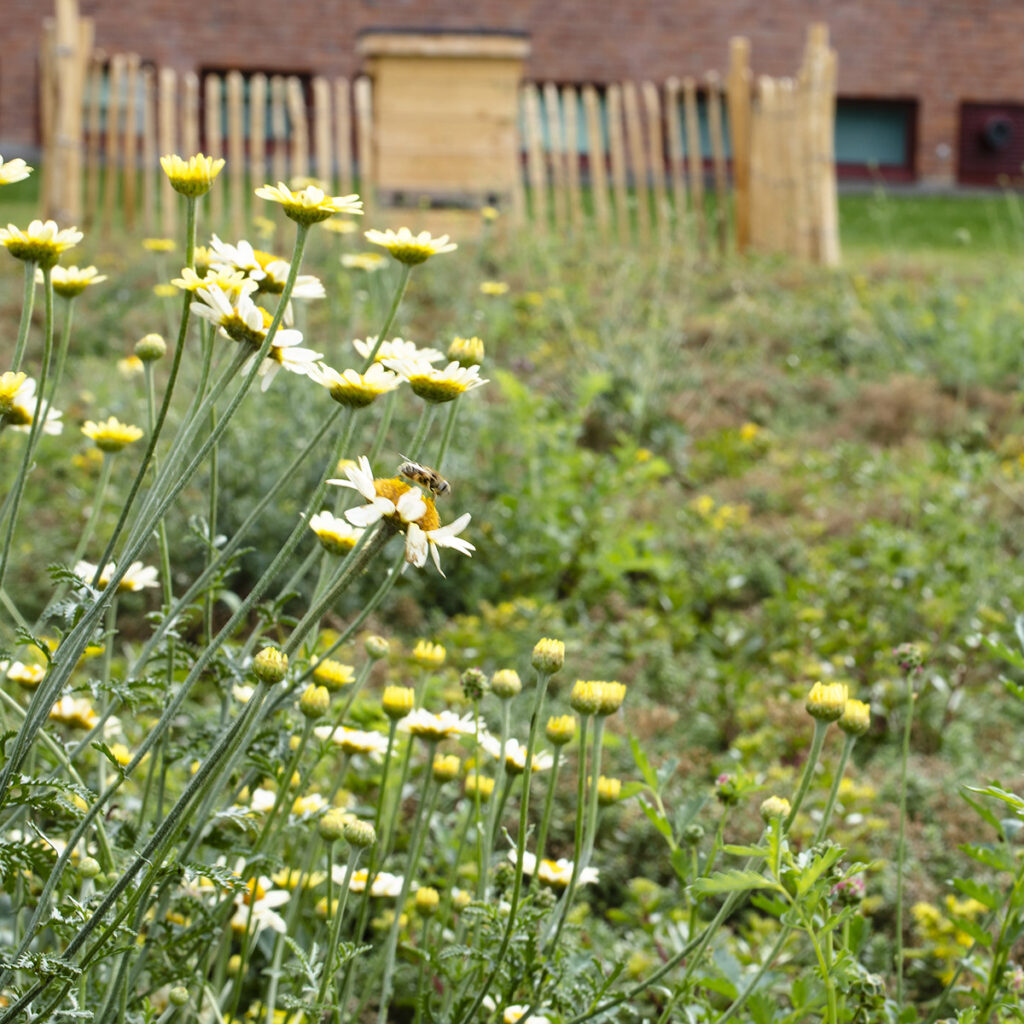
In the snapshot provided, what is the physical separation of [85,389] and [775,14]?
39.8 ft

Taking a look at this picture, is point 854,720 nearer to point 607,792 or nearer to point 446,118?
point 607,792

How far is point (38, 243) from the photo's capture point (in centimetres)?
119

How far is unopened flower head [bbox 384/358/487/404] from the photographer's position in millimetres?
1146

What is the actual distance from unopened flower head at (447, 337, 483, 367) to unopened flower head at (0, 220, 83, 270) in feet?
1.33

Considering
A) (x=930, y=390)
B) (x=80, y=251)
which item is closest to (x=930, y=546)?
(x=930, y=390)

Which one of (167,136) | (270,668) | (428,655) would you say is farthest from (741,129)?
(270,668)

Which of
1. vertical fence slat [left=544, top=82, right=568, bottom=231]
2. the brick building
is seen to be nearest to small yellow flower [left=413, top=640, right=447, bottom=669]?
vertical fence slat [left=544, top=82, right=568, bottom=231]

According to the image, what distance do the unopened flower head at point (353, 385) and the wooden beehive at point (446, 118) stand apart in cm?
784

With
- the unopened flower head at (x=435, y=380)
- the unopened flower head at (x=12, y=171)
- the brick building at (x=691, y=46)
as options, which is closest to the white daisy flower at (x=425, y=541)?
the unopened flower head at (x=435, y=380)

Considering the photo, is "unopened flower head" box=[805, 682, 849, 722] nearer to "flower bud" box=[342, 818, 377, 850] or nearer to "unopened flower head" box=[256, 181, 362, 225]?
"flower bud" box=[342, 818, 377, 850]

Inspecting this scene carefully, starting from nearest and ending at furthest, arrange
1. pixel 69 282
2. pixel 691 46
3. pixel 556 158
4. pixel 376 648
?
pixel 69 282, pixel 376 648, pixel 556 158, pixel 691 46

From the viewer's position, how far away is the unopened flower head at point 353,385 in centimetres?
112

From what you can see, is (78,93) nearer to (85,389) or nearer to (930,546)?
(85,389)

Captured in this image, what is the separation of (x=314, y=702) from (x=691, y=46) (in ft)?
48.3
